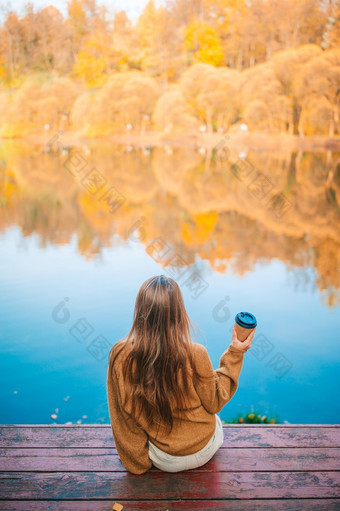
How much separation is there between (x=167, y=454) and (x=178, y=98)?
110ft

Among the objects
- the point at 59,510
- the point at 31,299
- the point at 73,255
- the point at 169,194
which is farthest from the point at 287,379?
the point at 169,194

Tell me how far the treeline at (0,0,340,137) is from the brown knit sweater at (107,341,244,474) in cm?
2752

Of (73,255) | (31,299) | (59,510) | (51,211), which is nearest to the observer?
(59,510)

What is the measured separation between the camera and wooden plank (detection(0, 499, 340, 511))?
157cm

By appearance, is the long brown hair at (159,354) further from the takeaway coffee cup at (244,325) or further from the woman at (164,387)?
the takeaway coffee cup at (244,325)

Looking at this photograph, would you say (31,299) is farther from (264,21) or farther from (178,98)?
(264,21)

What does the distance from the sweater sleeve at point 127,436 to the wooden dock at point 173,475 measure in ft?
0.19

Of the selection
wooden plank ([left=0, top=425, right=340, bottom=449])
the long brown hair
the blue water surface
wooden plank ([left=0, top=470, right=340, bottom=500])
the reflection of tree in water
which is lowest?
the reflection of tree in water

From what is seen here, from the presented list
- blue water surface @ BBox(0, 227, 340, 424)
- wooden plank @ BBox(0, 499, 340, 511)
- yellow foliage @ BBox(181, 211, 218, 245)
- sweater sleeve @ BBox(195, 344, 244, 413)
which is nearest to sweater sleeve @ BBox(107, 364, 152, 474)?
wooden plank @ BBox(0, 499, 340, 511)

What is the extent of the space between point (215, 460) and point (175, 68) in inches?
1845

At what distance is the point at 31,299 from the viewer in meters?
5.02

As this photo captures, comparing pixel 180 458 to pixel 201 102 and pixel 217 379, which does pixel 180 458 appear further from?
pixel 201 102

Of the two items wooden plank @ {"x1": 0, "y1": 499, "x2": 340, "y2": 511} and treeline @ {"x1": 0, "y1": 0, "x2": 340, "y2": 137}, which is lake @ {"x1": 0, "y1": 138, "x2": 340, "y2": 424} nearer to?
wooden plank @ {"x1": 0, "y1": 499, "x2": 340, "y2": 511}

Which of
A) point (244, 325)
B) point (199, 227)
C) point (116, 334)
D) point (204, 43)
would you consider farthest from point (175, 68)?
point (244, 325)
